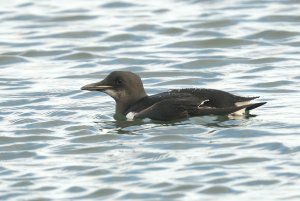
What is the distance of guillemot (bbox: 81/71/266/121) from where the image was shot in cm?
1491

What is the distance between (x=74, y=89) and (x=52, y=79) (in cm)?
90

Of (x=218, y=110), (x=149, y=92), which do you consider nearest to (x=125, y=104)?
(x=218, y=110)

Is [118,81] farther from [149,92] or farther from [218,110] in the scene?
Result: [149,92]

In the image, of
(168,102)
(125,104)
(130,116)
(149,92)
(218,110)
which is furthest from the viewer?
(149,92)

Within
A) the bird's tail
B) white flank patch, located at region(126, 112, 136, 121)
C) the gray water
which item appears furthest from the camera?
white flank patch, located at region(126, 112, 136, 121)

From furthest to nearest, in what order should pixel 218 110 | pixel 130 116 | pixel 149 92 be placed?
pixel 149 92 < pixel 130 116 < pixel 218 110

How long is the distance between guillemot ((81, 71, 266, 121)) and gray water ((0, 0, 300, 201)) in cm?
14

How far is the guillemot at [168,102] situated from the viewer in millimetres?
14906

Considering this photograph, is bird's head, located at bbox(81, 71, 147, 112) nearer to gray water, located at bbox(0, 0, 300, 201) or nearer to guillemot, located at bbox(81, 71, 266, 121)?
guillemot, located at bbox(81, 71, 266, 121)

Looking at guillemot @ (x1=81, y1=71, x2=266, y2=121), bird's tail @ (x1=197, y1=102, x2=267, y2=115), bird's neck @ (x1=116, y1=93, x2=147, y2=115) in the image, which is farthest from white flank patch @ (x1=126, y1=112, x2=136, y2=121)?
bird's tail @ (x1=197, y1=102, x2=267, y2=115)

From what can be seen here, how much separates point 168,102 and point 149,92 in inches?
113

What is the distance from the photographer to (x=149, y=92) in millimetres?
17906

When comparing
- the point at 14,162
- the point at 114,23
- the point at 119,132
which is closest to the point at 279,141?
the point at 119,132

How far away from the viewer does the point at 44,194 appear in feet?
39.2
